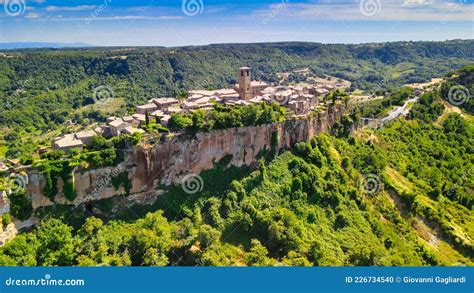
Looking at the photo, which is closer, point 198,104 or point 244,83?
point 198,104

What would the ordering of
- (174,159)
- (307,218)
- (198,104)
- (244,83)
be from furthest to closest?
(244,83) < (198,104) < (307,218) < (174,159)

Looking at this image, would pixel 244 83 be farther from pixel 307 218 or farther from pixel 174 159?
pixel 307 218

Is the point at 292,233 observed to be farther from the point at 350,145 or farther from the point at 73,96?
the point at 73,96

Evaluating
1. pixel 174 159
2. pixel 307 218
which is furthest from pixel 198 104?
pixel 307 218

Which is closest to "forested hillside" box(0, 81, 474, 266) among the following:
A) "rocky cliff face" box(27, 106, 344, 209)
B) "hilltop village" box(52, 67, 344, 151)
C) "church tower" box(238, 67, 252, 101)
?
"rocky cliff face" box(27, 106, 344, 209)

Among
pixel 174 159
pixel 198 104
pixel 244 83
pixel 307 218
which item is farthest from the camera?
pixel 244 83

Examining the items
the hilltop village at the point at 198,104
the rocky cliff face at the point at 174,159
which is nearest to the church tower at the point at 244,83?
the hilltop village at the point at 198,104
